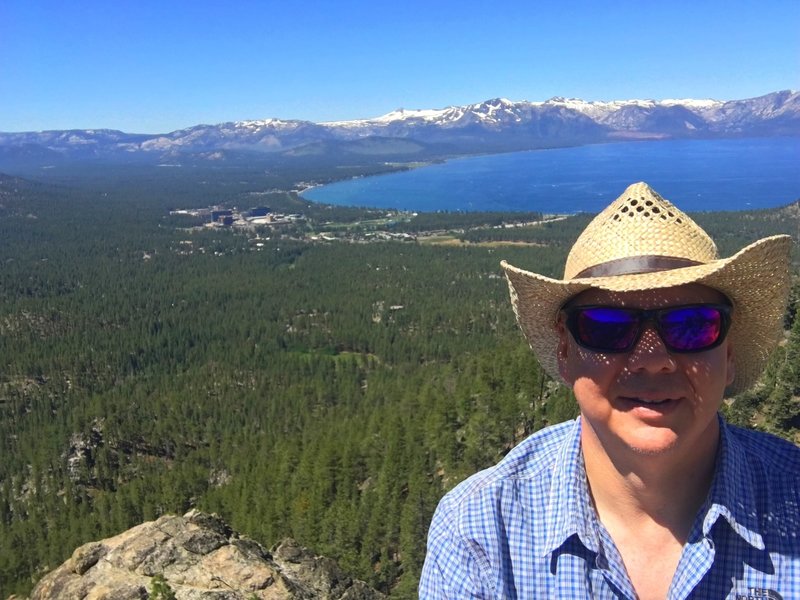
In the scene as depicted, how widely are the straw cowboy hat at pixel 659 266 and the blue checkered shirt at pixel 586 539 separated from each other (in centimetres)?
50

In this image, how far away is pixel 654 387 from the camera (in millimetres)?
1914

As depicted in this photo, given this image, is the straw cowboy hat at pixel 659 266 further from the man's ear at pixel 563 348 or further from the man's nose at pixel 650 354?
the man's nose at pixel 650 354

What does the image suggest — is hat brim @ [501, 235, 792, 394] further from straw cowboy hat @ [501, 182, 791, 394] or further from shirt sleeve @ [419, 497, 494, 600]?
shirt sleeve @ [419, 497, 494, 600]

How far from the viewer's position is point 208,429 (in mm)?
37750

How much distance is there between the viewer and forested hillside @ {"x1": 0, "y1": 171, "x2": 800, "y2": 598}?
1988 cm

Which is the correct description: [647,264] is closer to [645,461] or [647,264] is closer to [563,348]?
[563,348]

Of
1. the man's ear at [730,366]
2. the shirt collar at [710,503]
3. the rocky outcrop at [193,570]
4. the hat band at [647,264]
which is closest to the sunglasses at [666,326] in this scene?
the hat band at [647,264]

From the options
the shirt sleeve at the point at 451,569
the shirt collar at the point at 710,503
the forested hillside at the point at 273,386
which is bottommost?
the forested hillside at the point at 273,386

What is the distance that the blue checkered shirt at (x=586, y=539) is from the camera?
1.95m

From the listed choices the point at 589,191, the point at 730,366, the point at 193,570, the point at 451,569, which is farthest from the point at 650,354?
the point at 589,191

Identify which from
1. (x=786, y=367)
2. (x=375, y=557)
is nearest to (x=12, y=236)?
(x=375, y=557)

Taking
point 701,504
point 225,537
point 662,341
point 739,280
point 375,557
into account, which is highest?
point 739,280

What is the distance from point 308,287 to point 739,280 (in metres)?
79.7

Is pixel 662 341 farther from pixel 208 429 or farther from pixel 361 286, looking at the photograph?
pixel 361 286
